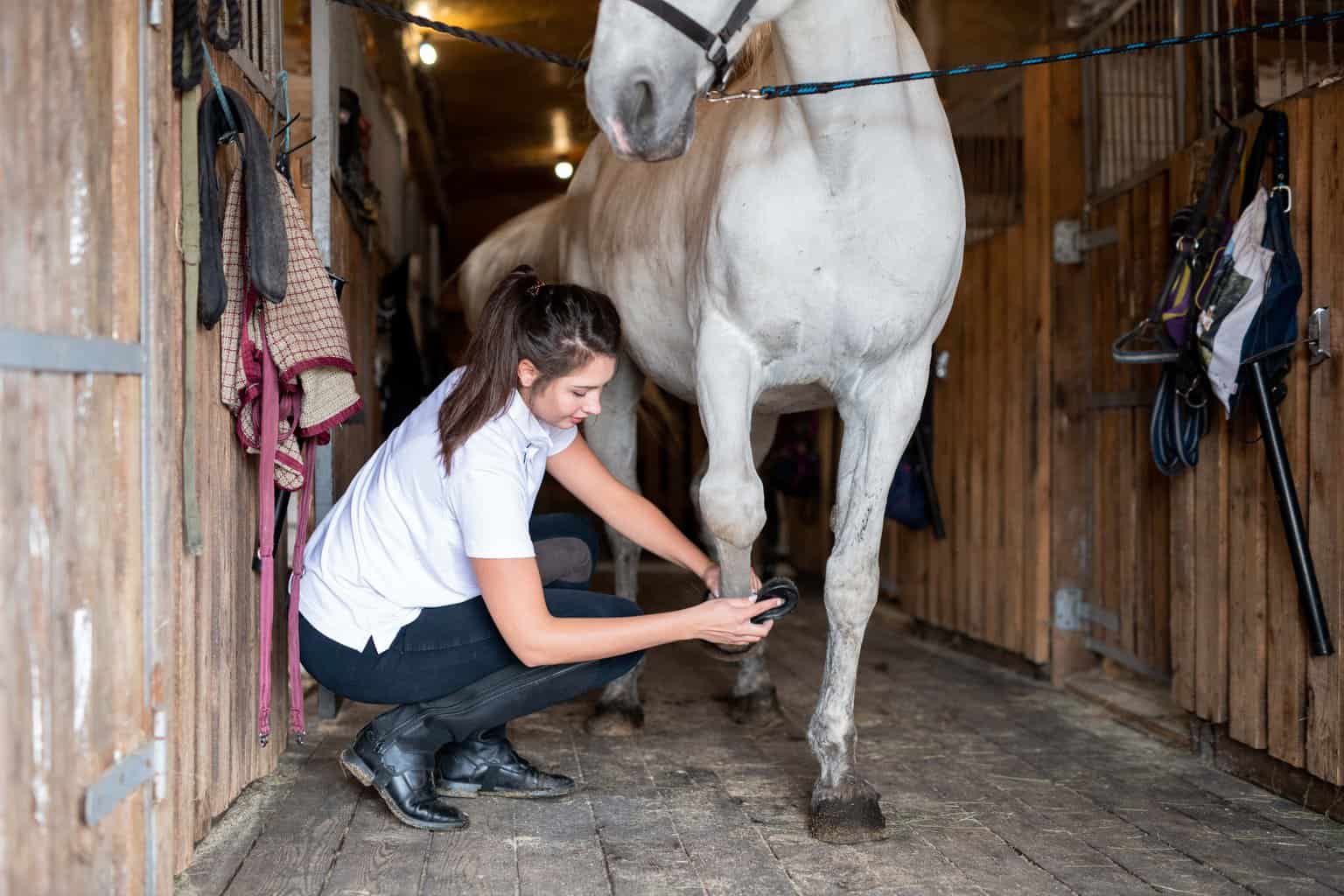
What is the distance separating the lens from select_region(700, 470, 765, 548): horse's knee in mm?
2527

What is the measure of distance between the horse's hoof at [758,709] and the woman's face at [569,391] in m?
1.39

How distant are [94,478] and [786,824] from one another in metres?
1.52

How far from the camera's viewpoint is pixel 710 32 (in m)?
2.05

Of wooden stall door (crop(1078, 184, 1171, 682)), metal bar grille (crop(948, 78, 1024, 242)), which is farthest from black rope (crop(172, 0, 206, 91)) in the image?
metal bar grille (crop(948, 78, 1024, 242))

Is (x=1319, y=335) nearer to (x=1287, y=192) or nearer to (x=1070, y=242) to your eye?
(x=1287, y=192)

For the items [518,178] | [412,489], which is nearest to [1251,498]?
[412,489]

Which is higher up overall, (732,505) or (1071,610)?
(732,505)

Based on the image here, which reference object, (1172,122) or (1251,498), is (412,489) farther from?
(1172,122)

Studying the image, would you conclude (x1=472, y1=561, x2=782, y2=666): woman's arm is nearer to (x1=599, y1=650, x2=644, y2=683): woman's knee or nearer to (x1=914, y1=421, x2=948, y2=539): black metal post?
(x1=599, y1=650, x2=644, y2=683): woman's knee

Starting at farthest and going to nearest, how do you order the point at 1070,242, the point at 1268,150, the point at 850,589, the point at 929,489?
the point at 929,489 < the point at 1070,242 < the point at 1268,150 < the point at 850,589

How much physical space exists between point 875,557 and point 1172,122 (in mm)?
1991

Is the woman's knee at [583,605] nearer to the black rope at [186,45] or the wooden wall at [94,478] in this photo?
the wooden wall at [94,478]

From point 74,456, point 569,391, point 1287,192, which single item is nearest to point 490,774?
point 569,391

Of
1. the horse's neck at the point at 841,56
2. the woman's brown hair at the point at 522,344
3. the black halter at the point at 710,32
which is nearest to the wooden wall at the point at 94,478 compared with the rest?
the woman's brown hair at the point at 522,344
